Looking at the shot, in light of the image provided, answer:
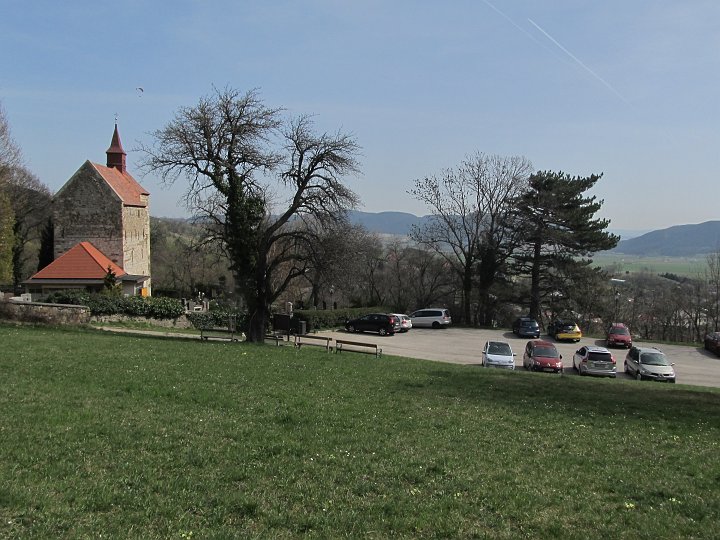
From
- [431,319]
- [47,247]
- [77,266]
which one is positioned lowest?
[431,319]

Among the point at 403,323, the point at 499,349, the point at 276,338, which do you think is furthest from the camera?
the point at 403,323

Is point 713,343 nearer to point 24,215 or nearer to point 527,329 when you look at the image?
point 527,329

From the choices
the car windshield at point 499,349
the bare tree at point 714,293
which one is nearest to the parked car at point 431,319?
the car windshield at point 499,349

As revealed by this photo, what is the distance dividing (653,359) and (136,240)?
137 feet

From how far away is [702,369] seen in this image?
29844mm

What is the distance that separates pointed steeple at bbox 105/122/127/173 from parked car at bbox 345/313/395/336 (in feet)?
94.4

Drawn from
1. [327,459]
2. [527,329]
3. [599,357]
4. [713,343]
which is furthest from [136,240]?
[327,459]

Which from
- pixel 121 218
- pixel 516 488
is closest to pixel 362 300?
pixel 121 218

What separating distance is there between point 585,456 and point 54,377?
1076 cm

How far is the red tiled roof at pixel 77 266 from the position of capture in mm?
43125

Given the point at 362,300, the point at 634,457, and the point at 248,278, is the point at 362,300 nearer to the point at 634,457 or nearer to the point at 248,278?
the point at 248,278

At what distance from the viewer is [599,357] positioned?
2600 centimetres

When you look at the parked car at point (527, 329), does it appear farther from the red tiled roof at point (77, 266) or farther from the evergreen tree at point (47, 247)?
the evergreen tree at point (47, 247)

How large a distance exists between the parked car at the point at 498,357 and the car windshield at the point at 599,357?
3499 millimetres
